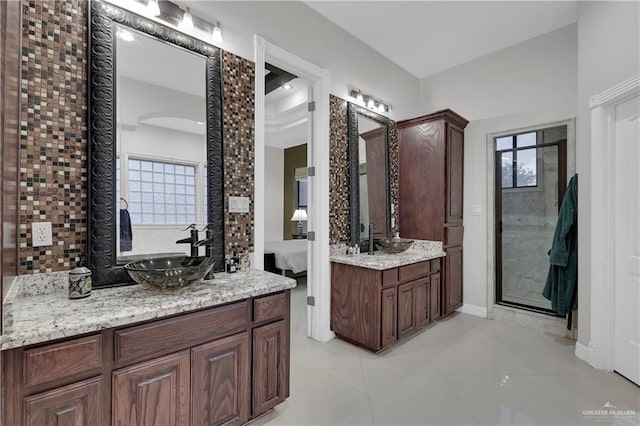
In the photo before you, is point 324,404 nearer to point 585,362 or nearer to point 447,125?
point 585,362

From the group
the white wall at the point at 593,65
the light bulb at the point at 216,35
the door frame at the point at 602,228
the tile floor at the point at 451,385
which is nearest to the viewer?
the tile floor at the point at 451,385

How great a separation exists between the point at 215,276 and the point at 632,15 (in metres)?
3.50

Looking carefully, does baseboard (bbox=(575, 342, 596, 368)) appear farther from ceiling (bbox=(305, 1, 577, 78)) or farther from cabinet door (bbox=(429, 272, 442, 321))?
ceiling (bbox=(305, 1, 577, 78))

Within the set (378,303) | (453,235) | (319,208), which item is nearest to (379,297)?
(378,303)

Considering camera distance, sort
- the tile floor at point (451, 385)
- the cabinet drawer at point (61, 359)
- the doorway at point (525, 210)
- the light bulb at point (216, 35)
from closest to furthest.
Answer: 1. the cabinet drawer at point (61, 359)
2. the tile floor at point (451, 385)
3. the light bulb at point (216, 35)
4. the doorway at point (525, 210)

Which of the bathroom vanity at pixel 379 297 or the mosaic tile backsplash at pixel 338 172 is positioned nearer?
the bathroom vanity at pixel 379 297

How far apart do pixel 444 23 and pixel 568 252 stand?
2605 mm

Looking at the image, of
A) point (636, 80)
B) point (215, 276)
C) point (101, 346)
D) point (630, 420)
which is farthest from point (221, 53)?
point (630, 420)

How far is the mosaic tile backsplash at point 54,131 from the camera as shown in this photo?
4.80 feet

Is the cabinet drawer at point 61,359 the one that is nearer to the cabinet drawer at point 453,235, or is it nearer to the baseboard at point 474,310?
the cabinet drawer at point 453,235

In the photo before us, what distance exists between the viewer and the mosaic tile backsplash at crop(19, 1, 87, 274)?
1464 millimetres

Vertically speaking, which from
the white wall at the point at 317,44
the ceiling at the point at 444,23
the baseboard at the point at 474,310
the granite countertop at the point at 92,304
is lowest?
the baseboard at the point at 474,310

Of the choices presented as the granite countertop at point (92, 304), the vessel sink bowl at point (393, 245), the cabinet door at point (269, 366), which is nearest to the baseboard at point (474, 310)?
the vessel sink bowl at point (393, 245)

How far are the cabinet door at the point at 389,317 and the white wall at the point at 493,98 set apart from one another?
1579 millimetres
